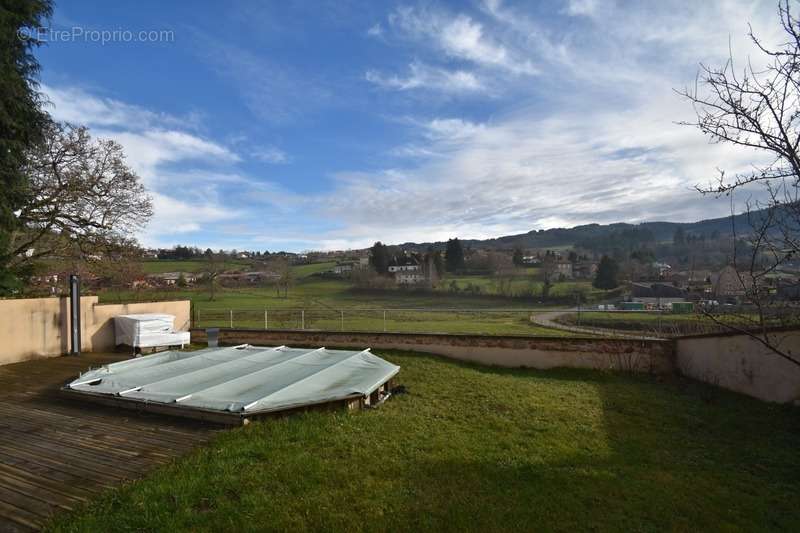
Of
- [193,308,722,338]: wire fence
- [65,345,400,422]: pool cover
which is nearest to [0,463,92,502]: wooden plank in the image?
[65,345,400,422]: pool cover

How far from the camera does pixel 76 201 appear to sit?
44.5 feet

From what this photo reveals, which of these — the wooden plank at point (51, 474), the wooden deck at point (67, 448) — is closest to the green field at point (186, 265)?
the wooden deck at point (67, 448)

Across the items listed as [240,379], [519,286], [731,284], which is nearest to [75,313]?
[240,379]

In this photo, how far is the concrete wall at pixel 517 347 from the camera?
9.31 meters

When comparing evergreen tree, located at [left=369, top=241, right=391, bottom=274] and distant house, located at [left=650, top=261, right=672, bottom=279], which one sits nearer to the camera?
distant house, located at [left=650, top=261, right=672, bottom=279]

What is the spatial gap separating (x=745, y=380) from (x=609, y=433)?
4283 millimetres

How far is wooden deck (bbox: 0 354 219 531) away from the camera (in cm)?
308

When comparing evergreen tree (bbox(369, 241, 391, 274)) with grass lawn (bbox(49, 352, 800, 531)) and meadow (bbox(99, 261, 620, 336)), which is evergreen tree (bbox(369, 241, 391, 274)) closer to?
meadow (bbox(99, 261, 620, 336))

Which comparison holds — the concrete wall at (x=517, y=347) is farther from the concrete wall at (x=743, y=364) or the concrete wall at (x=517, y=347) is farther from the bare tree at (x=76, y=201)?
the bare tree at (x=76, y=201)

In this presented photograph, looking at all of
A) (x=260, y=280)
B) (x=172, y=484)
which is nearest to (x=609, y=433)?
(x=172, y=484)

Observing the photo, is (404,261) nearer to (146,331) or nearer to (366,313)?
(366,313)

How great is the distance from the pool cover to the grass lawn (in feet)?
1.35

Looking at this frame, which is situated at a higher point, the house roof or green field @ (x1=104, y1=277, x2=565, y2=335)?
the house roof

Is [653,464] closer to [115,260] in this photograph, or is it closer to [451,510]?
[451,510]
